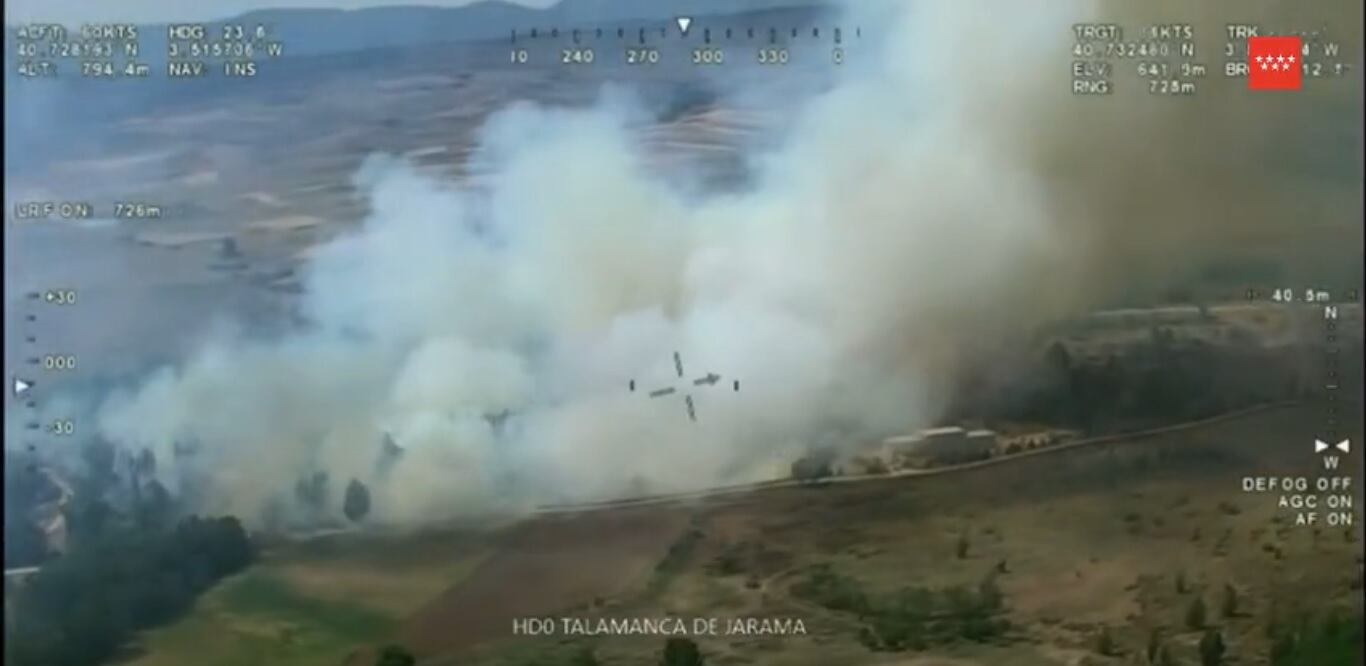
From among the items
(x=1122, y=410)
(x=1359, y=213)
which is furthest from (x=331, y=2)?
(x=1359, y=213)

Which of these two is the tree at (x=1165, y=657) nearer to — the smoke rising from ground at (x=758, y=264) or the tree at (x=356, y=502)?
the smoke rising from ground at (x=758, y=264)

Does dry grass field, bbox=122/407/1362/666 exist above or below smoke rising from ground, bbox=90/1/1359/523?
below

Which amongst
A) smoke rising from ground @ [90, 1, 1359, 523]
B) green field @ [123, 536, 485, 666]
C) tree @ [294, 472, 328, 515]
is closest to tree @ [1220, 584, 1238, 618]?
smoke rising from ground @ [90, 1, 1359, 523]

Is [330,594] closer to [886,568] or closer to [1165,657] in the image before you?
[886,568]

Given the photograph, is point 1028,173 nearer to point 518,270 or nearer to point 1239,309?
point 1239,309

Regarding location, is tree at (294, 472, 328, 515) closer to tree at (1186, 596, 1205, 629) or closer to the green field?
the green field

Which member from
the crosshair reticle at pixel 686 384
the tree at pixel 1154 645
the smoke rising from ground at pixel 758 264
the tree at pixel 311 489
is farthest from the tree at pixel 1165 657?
the tree at pixel 311 489
